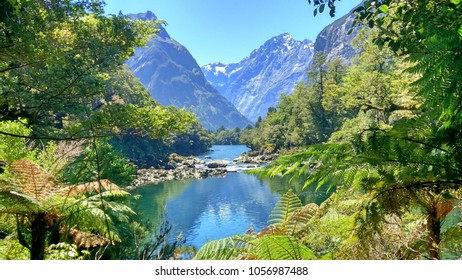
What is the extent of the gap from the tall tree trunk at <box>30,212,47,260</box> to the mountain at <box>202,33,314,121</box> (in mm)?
41165

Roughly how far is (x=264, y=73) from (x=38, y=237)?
10583 centimetres

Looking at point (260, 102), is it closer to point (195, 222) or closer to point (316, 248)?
point (195, 222)

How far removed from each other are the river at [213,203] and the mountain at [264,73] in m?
23.8

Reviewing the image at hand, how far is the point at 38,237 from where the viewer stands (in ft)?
6.47

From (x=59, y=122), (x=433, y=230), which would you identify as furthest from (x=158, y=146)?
(x=433, y=230)

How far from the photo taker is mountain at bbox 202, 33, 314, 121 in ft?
276

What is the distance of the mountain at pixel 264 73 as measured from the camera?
8412cm

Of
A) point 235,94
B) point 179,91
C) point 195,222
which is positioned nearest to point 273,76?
point 179,91

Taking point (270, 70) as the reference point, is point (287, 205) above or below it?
below

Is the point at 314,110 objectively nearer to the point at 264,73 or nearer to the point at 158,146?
the point at 158,146

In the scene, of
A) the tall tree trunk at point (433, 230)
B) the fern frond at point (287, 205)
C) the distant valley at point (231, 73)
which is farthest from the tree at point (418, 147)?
the distant valley at point (231, 73)

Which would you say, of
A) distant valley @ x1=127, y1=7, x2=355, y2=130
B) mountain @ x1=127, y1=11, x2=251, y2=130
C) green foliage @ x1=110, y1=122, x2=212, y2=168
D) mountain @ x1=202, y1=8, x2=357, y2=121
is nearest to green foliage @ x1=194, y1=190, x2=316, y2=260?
green foliage @ x1=110, y1=122, x2=212, y2=168

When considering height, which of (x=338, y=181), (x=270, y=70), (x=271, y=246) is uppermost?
(x=270, y=70)

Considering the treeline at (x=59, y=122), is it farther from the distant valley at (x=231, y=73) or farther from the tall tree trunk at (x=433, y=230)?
the distant valley at (x=231, y=73)
